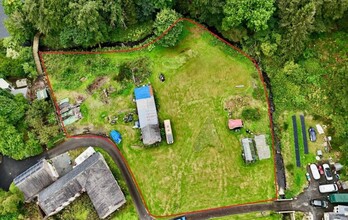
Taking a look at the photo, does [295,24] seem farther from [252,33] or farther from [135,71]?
[135,71]

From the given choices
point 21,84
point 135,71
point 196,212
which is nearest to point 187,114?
point 135,71

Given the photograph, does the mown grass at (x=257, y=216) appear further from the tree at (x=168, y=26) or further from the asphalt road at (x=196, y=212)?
the tree at (x=168, y=26)

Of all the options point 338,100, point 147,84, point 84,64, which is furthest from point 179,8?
point 338,100

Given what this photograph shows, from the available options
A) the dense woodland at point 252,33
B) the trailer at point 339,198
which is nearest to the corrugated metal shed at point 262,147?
the dense woodland at point 252,33

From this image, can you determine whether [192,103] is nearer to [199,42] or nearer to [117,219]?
[199,42]

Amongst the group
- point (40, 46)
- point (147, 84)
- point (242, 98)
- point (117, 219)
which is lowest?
point (117, 219)

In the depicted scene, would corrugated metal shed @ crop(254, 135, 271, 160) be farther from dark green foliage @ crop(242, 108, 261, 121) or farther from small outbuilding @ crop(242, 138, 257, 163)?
dark green foliage @ crop(242, 108, 261, 121)
